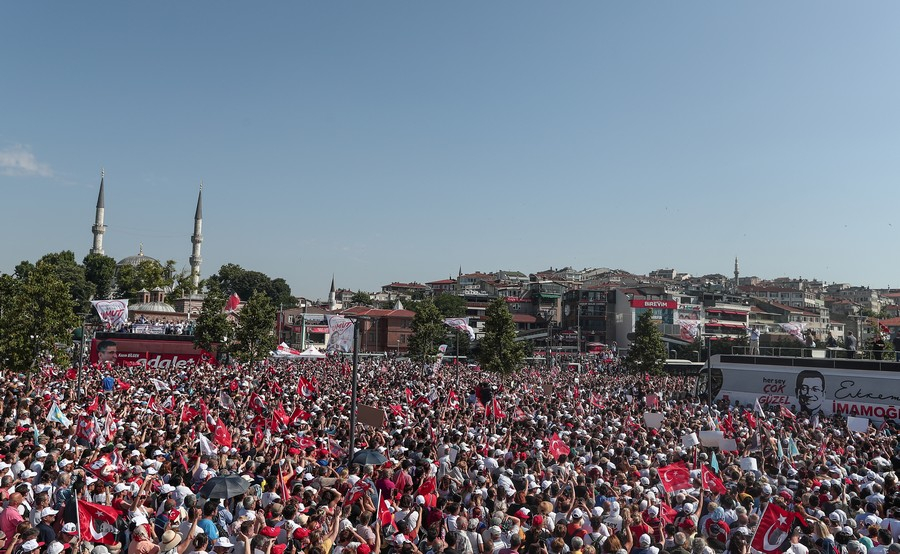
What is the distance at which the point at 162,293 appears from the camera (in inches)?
4272

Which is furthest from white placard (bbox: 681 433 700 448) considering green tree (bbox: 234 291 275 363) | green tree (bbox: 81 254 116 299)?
green tree (bbox: 81 254 116 299)

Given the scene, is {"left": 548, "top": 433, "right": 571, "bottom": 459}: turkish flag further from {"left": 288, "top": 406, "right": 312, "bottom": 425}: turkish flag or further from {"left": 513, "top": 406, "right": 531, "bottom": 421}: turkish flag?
{"left": 288, "top": 406, "right": 312, "bottom": 425}: turkish flag

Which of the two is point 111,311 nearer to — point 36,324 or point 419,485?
point 36,324

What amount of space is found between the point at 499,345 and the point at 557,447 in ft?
103

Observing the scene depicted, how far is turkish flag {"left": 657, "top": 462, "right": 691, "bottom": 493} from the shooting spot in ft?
40.3

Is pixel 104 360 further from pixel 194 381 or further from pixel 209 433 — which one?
pixel 209 433

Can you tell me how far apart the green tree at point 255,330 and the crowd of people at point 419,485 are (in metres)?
23.3

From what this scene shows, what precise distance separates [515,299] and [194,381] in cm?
8859

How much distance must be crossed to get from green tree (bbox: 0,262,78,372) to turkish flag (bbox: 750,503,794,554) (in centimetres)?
2679

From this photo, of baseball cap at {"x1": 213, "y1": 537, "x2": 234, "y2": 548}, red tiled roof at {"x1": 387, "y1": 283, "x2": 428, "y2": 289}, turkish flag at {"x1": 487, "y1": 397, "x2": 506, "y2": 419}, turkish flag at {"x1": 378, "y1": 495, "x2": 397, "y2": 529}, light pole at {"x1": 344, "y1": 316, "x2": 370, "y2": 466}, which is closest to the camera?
baseball cap at {"x1": 213, "y1": 537, "x2": 234, "y2": 548}

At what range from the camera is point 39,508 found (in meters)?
9.03

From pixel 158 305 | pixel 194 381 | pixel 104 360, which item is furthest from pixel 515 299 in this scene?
pixel 194 381

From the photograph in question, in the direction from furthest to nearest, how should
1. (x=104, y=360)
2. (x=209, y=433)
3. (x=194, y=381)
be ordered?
(x=104, y=360), (x=194, y=381), (x=209, y=433)

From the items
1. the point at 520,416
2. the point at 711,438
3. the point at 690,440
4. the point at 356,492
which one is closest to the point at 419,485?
the point at 356,492
